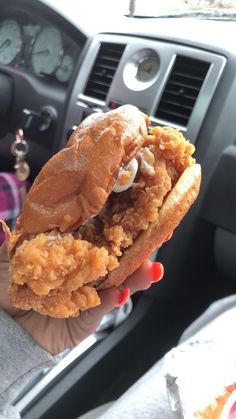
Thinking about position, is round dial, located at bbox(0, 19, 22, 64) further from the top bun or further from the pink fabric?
the top bun

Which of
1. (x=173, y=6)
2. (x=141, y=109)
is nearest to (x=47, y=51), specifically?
(x=173, y=6)

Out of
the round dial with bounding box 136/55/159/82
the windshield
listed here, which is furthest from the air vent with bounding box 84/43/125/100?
the windshield

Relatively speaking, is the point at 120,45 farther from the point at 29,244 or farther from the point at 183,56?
the point at 29,244

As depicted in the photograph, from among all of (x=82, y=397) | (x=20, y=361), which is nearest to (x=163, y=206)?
(x=20, y=361)

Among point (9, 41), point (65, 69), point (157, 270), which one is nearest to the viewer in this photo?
point (157, 270)

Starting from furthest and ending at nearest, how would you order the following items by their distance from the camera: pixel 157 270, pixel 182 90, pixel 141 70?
pixel 141 70
pixel 182 90
pixel 157 270

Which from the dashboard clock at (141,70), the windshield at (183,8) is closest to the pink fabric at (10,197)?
the dashboard clock at (141,70)

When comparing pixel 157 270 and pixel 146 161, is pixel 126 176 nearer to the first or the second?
pixel 146 161
